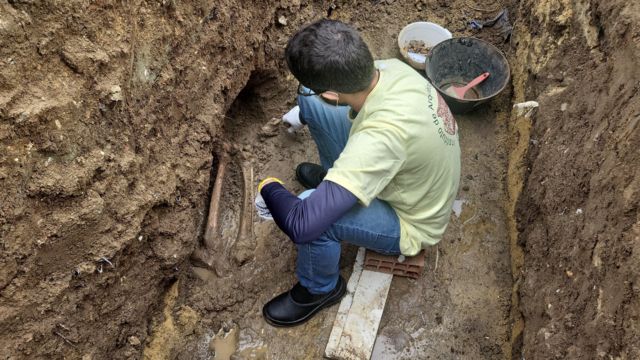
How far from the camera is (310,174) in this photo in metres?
2.90

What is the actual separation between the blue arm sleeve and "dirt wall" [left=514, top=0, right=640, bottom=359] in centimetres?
106

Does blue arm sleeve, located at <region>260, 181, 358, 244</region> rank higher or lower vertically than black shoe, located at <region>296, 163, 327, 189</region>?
higher

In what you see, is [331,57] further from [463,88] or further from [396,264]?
[463,88]

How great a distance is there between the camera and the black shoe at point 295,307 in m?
2.51

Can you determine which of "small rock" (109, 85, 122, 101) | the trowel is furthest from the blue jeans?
the trowel

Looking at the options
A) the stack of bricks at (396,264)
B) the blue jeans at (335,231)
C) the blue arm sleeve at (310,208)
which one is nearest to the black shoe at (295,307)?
the blue jeans at (335,231)

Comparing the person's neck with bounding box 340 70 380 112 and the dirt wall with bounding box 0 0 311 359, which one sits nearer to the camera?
the dirt wall with bounding box 0 0 311 359

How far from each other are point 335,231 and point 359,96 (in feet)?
2.21

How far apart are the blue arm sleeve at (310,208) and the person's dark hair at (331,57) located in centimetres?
43

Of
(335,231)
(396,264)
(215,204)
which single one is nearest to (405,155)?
(335,231)

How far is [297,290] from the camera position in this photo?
252cm

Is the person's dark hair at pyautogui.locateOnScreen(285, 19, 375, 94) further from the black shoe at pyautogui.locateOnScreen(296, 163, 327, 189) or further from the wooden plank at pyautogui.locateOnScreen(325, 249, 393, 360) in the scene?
the wooden plank at pyautogui.locateOnScreen(325, 249, 393, 360)

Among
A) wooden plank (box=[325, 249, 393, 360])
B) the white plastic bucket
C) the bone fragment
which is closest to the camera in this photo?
wooden plank (box=[325, 249, 393, 360])

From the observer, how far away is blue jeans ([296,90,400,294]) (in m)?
2.21
